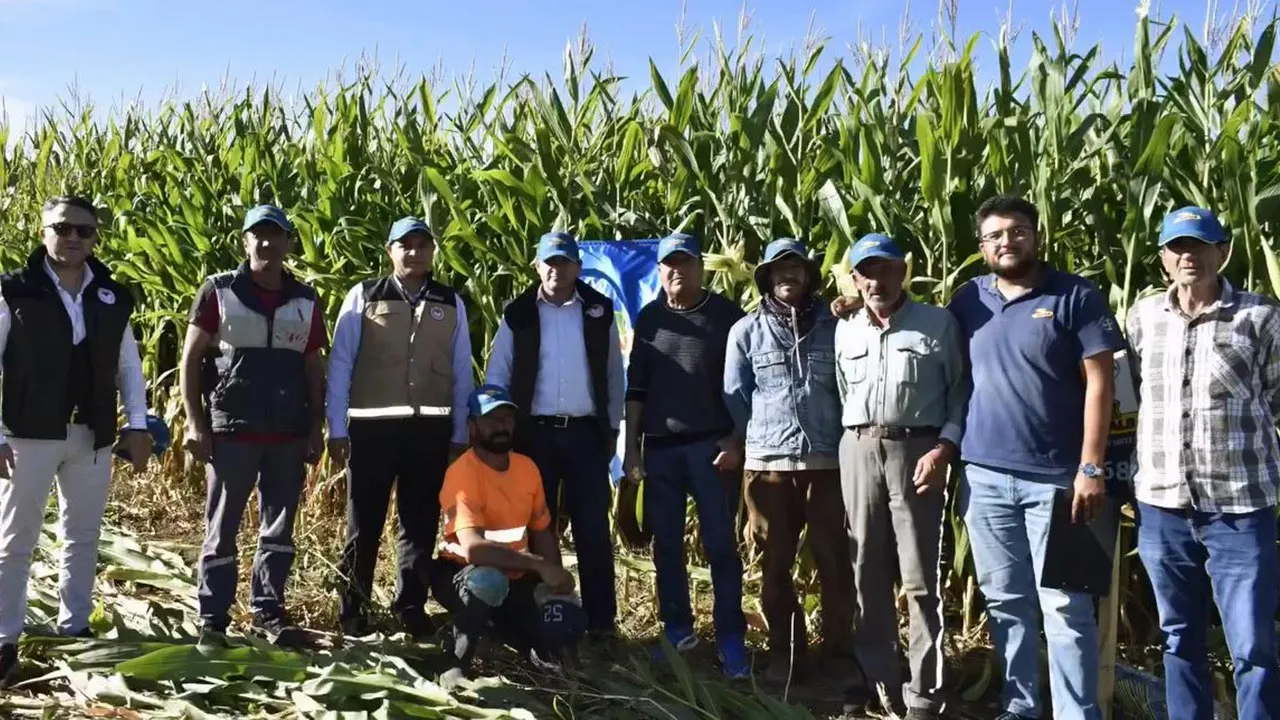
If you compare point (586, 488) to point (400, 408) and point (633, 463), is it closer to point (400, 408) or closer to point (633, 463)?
point (633, 463)

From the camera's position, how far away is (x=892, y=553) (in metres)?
3.78

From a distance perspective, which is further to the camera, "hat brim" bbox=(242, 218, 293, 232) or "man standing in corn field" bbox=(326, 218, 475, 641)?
"man standing in corn field" bbox=(326, 218, 475, 641)

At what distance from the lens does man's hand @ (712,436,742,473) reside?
4156 millimetres

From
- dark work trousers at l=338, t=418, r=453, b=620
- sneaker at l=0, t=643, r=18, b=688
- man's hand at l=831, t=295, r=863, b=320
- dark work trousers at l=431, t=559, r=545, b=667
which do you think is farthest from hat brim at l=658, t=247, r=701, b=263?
sneaker at l=0, t=643, r=18, b=688

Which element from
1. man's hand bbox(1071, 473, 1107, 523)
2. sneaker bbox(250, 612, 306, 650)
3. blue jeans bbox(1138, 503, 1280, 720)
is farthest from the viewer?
sneaker bbox(250, 612, 306, 650)

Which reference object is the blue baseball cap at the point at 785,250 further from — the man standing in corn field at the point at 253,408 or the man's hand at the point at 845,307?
the man standing in corn field at the point at 253,408

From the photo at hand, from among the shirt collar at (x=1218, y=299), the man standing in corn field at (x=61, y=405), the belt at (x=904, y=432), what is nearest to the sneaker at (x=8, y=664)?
the man standing in corn field at (x=61, y=405)

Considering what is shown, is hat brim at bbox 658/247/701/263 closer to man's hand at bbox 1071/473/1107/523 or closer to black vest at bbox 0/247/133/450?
man's hand at bbox 1071/473/1107/523

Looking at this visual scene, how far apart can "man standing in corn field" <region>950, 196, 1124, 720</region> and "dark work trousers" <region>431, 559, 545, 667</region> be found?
1510 millimetres

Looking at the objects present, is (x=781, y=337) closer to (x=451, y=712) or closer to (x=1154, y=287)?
(x=1154, y=287)

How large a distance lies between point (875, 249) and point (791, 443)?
730 millimetres

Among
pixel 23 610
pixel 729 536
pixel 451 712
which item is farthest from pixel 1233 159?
pixel 23 610

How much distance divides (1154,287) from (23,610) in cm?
396

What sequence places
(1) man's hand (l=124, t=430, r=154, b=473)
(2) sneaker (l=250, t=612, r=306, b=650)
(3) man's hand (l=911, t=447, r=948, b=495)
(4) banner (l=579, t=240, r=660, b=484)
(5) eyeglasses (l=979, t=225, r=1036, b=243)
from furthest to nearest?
(4) banner (l=579, t=240, r=660, b=484)
(2) sneaker (l=250, t=612, r=306, b=650)
(1) man's hand (l=124, t=430, r=154, b=473)
(3) man's hand (l=911, t=447, r=948, b=495)
(5) eyeglasses (l=979, t=225, r=1036, b=243)
